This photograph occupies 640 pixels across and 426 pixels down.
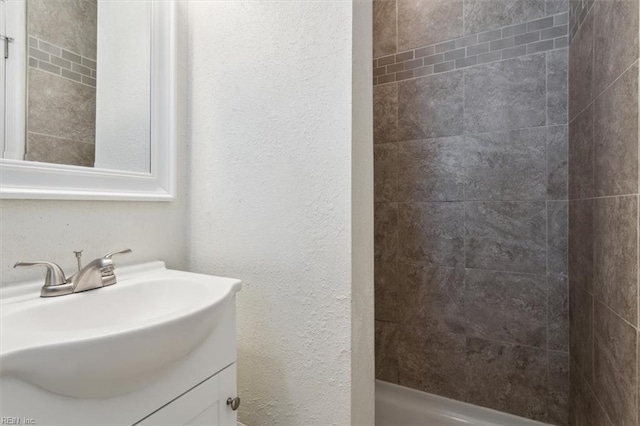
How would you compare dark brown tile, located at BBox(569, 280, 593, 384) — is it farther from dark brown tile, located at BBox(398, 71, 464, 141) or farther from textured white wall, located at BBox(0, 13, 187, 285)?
textured white wall, located at BBox(0, 13, 187, 285)

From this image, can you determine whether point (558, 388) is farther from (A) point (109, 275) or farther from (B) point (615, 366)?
(A) point (109, 275)

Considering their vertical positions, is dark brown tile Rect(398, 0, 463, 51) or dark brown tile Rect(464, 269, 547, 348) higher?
dark brown tile Rect(398, 0, 463, 51)

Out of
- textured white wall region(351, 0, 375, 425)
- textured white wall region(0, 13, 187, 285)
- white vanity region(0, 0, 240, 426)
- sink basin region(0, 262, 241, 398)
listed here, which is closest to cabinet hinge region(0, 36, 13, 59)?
white vanity region(0, 0, 240, 426)

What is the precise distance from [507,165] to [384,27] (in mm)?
1067

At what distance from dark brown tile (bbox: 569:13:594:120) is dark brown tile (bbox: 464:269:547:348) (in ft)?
2.51

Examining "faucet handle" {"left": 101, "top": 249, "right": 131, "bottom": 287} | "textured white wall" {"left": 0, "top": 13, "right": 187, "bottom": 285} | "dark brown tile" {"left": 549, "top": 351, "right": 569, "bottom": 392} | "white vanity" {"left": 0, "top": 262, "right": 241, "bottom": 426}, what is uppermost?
"textured white wall" {"left": 0, "top": 13, "right": 187, "bottom": 285}

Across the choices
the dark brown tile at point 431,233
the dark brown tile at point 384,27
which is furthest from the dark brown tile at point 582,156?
the dark brown tile at point 384,27

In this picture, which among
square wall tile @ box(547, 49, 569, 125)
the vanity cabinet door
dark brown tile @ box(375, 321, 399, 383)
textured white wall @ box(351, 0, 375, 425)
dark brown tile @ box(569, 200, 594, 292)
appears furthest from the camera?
dark brown tile @ box(375, 321, 399, 383)

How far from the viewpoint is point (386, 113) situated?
184 cm

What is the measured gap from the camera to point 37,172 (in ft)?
2.47

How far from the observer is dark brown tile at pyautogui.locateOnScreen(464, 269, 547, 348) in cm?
146

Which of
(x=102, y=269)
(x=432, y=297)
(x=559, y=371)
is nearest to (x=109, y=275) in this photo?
(x=102, y=269)

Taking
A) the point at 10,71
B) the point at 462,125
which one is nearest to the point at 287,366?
the point at 10,71

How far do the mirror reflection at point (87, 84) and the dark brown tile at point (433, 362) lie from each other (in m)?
1.54
